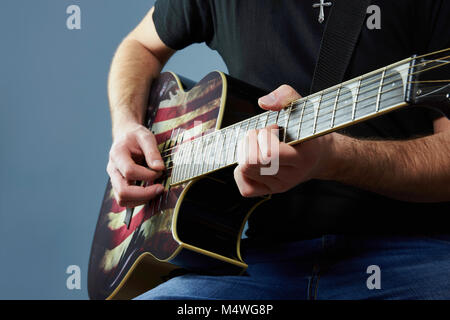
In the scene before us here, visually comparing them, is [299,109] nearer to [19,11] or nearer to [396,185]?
[396,185]

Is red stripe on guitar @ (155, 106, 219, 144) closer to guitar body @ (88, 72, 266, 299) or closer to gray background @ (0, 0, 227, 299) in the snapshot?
guitar body @ (88, 72, 266, 299)

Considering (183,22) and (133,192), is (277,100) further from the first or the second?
(183,22)

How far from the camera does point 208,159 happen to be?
84 cm

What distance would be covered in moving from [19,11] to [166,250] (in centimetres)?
151

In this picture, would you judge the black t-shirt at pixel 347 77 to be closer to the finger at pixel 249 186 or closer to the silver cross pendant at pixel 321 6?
the silver cross pendant at pixel 321 6

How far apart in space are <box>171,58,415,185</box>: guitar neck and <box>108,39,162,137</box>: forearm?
43cm

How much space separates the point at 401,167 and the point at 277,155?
0.25 meters

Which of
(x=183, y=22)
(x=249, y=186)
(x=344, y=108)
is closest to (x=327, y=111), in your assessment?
(x=344, y=108)

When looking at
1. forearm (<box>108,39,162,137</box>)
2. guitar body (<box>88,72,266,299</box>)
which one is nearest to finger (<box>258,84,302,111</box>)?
guitar body (<box>88,72,266,299</box>)

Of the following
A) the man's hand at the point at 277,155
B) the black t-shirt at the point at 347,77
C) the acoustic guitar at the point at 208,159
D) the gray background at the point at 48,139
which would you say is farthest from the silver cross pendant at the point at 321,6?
the gray background at the point at 48,139

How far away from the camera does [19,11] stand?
6.30 ft

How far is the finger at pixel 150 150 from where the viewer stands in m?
1.00

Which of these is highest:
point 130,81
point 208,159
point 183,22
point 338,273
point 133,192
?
point 183,22

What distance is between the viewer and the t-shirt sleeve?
123 cm
